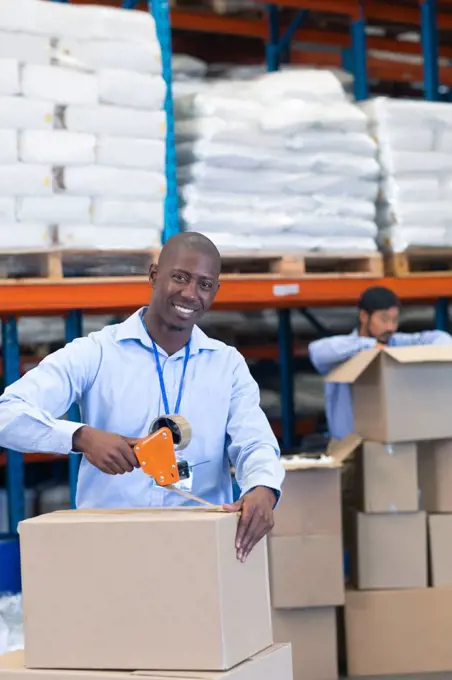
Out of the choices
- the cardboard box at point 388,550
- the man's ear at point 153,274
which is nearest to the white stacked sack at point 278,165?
the cardboard box at point 388,550

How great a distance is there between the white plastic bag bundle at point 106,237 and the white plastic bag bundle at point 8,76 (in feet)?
2.10

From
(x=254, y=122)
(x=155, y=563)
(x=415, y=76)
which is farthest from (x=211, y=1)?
(x=155, y=563)

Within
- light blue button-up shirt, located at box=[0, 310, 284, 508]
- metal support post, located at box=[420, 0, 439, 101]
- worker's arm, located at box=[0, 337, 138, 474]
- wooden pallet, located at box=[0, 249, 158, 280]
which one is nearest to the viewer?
worker's arm, located at box=[0, 337, 138, 474]

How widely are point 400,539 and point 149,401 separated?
2551 millimetres

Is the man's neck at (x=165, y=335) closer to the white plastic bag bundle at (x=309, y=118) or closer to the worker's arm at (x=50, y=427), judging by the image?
the worker's arm at (x=50, y=427)

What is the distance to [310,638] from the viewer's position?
5129mm

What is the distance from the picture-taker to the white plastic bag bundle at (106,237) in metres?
5.14

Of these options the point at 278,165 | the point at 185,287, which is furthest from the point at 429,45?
the point at 185,287

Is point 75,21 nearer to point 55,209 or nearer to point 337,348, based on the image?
point 55,209

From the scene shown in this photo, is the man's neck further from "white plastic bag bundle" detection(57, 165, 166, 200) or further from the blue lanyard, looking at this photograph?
"white plastic bag bundle" detection(57, 165, 166, 200)

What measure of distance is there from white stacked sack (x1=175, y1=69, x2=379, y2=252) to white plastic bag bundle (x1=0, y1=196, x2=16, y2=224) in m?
1.02

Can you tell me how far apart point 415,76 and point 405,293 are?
125 inches

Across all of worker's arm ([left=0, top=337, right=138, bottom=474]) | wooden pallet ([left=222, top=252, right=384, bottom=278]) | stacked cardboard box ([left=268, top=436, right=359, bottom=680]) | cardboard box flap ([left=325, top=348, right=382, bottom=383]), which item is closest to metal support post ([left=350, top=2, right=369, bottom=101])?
wooden pallet ([left=222, top=252, right=384, bottom=278])

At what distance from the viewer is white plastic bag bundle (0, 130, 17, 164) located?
16.2 ft
